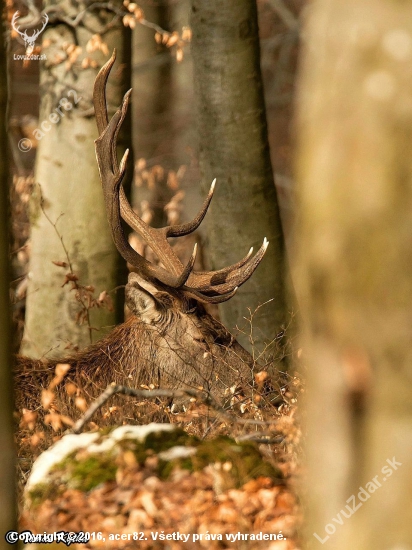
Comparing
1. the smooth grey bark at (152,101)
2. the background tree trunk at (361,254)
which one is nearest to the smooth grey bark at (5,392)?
the background tree trunk at (361,254)

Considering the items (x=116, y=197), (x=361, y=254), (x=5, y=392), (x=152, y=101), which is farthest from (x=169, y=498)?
(x=152, y=101)

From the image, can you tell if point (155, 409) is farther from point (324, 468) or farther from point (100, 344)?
point (324, 468)

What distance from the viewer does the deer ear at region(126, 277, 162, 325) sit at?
582 cm

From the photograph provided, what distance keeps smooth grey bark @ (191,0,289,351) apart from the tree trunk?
3.13 ft

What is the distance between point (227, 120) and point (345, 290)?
533cm

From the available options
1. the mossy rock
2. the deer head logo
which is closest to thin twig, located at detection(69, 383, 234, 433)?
the mossy rock

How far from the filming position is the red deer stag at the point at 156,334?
223 inches

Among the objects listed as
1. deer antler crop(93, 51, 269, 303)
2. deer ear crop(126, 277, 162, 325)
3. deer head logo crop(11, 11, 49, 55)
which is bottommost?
deer ear crop(126, 277, 162, 325)

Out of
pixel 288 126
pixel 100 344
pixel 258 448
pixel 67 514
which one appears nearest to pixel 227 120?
pixel 100 344

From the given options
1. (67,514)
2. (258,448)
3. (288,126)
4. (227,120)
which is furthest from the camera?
(288,126)

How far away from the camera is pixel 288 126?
17516mm

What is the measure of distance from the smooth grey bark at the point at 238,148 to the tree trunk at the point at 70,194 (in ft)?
3.13

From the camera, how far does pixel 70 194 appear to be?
7.41 metres

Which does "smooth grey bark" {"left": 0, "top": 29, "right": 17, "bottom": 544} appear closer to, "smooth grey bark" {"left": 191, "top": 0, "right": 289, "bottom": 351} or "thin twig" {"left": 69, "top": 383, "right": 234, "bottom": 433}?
"thin twig" {"left": 69, "top": 383, "right": 234, "bottom": 433}
